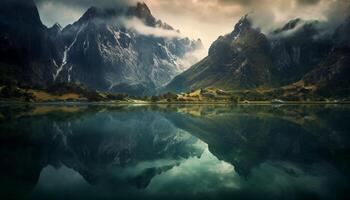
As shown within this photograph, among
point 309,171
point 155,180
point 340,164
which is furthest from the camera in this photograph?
point 340,164

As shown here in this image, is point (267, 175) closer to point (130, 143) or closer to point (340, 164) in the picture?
point (340, 164)

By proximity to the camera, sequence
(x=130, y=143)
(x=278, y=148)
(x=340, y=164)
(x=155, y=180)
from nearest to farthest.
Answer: (x=155, y=180) → (x=340, y=164) → (x=278, y=148) → (x=130, y=143)

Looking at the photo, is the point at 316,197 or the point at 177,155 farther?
the point at 177,155

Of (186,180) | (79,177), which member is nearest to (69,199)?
(79,177)

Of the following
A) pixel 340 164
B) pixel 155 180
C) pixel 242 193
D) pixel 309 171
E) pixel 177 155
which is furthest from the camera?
pixel 177 155

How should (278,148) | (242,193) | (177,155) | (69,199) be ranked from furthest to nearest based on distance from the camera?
(278,148)
(177,155)
(242,193)
(69,199)

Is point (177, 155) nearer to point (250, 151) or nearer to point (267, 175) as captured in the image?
point (250, 151)

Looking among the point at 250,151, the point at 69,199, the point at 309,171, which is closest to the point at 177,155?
the point at 250,151

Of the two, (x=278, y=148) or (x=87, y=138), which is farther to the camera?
(x=87, y=138)

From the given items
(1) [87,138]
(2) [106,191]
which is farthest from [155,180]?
(1) [87,138]
